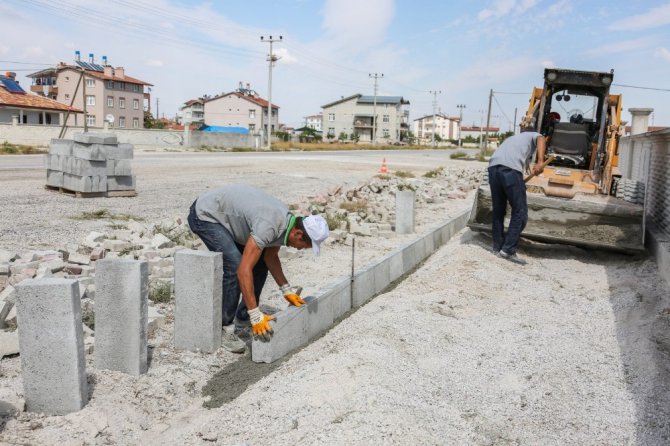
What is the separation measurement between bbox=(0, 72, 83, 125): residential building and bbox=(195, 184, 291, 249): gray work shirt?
3889 cm

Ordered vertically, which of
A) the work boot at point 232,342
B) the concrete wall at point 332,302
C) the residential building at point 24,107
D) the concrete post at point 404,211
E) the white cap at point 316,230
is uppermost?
the residential building at point 24,107

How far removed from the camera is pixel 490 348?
4336 millimetres

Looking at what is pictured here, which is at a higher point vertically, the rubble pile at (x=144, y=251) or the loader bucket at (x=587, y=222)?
the loader bucket at (x=587, y=222)

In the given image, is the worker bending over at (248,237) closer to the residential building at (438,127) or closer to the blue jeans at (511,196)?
the blue jeans at (511,196)

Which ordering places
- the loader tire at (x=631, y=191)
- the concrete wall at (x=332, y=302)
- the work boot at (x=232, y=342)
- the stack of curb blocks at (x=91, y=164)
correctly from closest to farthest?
the concrete wall at (x=332, y=302)
the work boot at (x=232, y=342)
the loader tire at (x=631, y=191)
the stack of curb blocks at (x=91, y=164)

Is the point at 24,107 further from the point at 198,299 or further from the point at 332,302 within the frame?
the point at 198,299

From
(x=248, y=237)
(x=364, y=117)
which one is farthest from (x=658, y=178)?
(x=364, y=117)

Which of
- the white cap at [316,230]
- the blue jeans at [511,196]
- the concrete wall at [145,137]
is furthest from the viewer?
the concrete wall at [145,137]

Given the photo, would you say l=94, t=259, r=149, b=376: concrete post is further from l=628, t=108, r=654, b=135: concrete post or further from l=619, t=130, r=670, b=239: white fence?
l=628, t=108, r=654, b=135: concrete post

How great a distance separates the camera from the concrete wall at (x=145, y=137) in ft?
100.0

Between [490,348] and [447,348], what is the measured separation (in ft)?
1.08

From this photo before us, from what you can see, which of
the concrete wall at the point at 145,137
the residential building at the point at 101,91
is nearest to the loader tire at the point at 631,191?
the concrete wall at the point at 145,137

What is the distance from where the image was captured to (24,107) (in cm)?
3922

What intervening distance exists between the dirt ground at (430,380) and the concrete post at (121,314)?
100 millimetres
